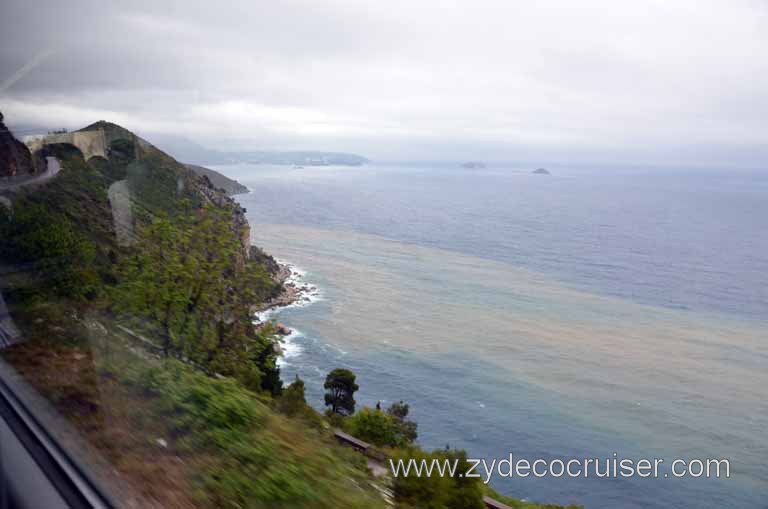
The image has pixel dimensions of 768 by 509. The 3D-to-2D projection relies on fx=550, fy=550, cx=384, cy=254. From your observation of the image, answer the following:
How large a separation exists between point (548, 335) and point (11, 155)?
21839 millimetres

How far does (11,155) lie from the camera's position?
2666 mm

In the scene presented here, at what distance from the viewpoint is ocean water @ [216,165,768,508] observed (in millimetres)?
14719

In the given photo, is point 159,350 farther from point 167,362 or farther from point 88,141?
point 88,141

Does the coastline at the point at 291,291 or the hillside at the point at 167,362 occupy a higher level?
the hillside at the point at 167,362

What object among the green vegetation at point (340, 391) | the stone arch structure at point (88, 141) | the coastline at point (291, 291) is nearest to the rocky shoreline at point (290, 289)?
the coastline at point (291, 291)

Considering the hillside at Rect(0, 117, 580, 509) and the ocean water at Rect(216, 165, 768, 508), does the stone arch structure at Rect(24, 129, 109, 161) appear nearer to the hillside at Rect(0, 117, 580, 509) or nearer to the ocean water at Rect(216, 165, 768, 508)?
the hillside at Rect(0, 117, 580, 509)

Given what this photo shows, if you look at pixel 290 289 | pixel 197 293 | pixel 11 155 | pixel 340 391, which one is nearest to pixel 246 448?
pixel 197 293

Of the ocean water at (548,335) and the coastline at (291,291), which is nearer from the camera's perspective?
the ocean water at (548,335)

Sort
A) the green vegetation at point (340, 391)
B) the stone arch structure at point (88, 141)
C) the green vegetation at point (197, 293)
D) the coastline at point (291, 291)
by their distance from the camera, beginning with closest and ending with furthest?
the green vegetation at point (197, 293) → the stone arch structure at point (88, 141) → the green vegetation at point (340, 391) → the coastline at point (291, 291)

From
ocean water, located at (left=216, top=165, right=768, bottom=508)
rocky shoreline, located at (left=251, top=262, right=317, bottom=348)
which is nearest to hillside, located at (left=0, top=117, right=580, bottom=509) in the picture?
ocean water, located at (left=216, top=165, right=768, bottom=508)

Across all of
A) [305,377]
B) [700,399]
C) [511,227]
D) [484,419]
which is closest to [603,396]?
[700,399]

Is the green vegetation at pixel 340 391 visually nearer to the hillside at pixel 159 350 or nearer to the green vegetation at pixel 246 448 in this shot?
the hillside at pixel 159 350

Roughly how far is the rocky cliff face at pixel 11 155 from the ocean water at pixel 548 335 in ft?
27.5

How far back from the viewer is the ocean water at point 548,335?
14.7 meters
